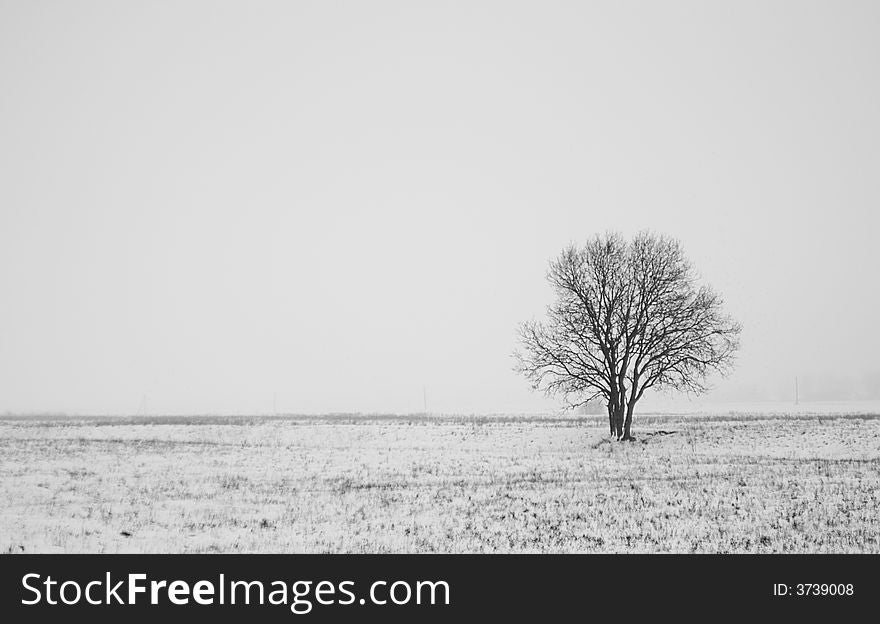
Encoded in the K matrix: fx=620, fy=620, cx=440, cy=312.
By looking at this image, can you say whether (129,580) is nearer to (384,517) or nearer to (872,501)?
(384,517)

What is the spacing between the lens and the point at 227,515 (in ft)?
54.6

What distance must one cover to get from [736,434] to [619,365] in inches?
310

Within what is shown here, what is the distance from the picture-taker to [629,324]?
37562 millimetres

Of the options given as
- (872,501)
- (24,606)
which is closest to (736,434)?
(872,501)

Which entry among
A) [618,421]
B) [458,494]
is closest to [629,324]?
[618,421]

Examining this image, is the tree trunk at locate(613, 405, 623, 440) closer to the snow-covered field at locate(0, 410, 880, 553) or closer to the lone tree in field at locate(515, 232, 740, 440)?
the lone tree in field at locate(515, 232, 740, 440)

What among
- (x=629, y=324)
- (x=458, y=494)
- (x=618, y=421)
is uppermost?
(x=629, y=324)

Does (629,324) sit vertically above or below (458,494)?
above

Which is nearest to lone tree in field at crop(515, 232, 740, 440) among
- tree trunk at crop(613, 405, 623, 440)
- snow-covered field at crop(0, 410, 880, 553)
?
tree trunk at crop(613, 405, 623, 440)

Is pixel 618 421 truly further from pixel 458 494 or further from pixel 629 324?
pixel 458 494

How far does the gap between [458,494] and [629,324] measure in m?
21.8

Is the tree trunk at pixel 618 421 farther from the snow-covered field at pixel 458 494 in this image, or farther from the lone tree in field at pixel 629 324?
the snow-covered field at pixel 458 494

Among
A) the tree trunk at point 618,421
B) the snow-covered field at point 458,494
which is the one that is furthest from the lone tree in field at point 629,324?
the snow-covered field at point 458,494

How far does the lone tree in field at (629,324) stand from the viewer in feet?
121
